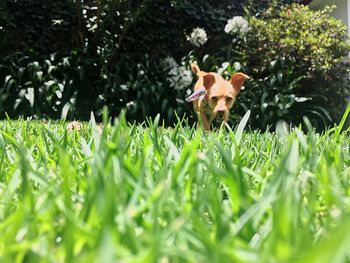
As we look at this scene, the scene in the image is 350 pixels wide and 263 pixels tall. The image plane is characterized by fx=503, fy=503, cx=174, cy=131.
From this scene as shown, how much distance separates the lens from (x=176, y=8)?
32.3 ft

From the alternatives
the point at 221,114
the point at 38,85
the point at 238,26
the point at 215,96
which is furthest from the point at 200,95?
the point at 38,85

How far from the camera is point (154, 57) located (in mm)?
9938

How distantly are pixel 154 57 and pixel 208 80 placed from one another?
4.64 m

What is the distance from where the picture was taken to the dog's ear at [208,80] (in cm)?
545

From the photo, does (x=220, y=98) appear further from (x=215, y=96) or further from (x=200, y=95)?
(x=200, y=95)

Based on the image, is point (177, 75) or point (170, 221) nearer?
point (170, 221)

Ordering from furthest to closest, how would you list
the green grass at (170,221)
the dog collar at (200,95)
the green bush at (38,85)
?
the green bush at (38,85) < the dog collar at (200,95) < the green grass at (170,221)

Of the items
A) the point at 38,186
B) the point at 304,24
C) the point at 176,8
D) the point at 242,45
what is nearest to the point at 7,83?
the point at 176,8

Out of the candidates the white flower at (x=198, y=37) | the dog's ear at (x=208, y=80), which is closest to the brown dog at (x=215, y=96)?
the dog's ear at (x=208, y=80)

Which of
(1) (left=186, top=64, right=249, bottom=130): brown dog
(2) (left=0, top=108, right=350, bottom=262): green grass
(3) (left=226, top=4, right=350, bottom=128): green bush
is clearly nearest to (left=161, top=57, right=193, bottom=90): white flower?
(3) (left=226, top=4, right=350, bottom=128): green bush

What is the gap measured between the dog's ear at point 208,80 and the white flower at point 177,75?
2.93 m

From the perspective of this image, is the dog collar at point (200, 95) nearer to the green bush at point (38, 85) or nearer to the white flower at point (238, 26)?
the green bush at point (38, 85)

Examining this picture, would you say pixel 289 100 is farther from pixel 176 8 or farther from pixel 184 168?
pixel 184 168

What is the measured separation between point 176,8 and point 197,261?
9811 millimetres
